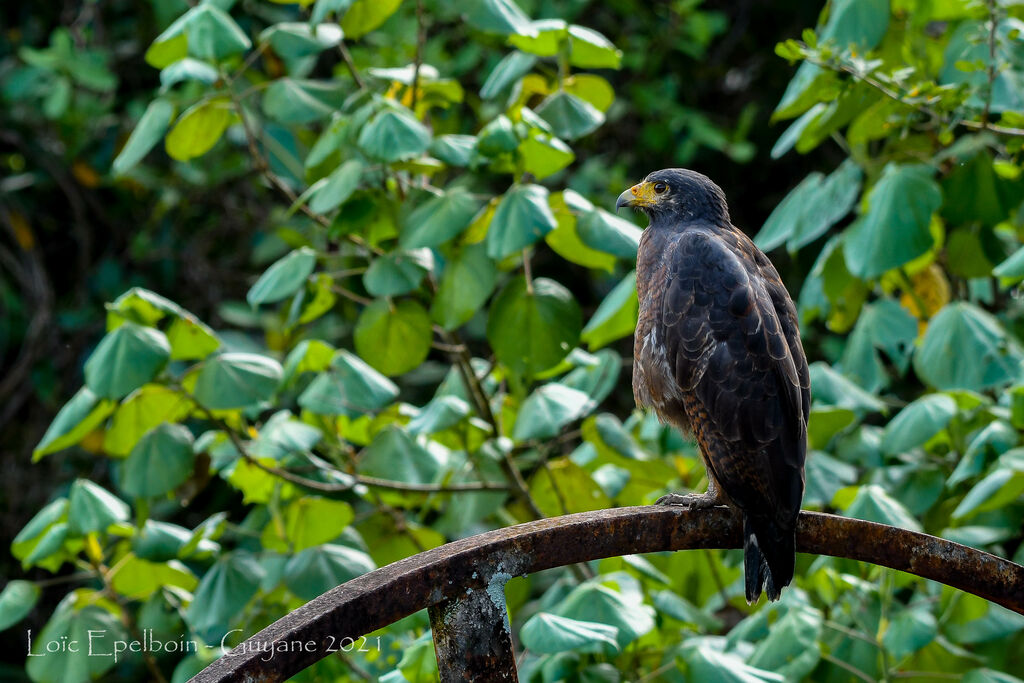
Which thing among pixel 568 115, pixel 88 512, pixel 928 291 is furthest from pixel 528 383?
pixel 928 291

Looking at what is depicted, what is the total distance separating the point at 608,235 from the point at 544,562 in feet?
3.14

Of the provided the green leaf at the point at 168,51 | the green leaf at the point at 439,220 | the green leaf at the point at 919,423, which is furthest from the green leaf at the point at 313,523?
the green leaf at the point at 919,423

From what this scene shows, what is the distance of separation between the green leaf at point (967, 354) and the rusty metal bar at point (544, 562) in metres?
0.84

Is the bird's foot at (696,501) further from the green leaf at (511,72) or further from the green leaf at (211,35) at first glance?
the green leaf at (211,35)

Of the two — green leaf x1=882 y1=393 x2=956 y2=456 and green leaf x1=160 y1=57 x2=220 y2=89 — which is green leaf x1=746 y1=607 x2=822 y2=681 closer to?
green leaf x1=882 y1=393 x2=956 y2=456

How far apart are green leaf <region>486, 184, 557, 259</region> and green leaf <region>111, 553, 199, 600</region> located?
3.43ft

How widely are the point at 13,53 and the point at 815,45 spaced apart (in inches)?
143

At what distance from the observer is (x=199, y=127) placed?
2549 millimetres

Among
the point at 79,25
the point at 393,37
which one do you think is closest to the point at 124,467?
the point at 393,37

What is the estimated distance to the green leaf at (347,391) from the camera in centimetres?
232

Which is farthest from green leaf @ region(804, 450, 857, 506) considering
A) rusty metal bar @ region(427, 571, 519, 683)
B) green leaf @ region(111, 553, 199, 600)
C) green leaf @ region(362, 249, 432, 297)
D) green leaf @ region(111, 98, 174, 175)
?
green leaf @ region(111, 98, 174, 175)

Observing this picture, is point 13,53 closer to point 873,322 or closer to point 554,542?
point 873,322

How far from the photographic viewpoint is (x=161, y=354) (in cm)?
215

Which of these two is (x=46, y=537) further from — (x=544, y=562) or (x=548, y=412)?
(x=544, y=562)
